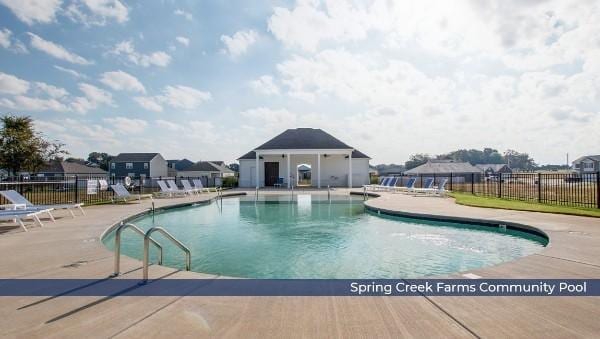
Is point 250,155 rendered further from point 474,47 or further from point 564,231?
point 564,231

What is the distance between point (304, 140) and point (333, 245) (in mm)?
22275

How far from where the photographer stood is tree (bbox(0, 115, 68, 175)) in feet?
92.1

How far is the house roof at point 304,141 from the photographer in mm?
27953

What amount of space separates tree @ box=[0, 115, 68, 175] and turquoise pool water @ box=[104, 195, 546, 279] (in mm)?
25990

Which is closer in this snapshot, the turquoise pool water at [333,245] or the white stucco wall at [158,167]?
the turquoise pool water at [333,245]

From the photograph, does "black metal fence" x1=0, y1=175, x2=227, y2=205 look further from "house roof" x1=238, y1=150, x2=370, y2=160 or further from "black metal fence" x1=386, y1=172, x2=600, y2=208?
"black metal fence" x1=386, y1=172, x2=600, y2=208

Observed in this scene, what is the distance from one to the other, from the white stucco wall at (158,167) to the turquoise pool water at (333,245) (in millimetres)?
48668

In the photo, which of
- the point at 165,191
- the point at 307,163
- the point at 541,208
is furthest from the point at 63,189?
the point at 541,208

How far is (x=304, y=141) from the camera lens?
95.0ft

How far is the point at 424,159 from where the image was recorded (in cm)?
9344

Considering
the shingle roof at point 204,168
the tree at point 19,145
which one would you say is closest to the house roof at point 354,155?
the tree at point 19,145

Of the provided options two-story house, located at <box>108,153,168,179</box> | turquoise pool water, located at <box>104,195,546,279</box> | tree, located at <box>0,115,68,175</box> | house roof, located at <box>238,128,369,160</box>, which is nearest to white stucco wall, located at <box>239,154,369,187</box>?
house roof, located at <box>238,128,369,160</box>

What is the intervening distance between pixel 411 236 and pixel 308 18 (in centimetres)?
877

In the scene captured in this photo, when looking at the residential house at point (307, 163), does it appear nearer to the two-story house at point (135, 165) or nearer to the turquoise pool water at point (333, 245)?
the turquoise pool water at point (333, 245)
